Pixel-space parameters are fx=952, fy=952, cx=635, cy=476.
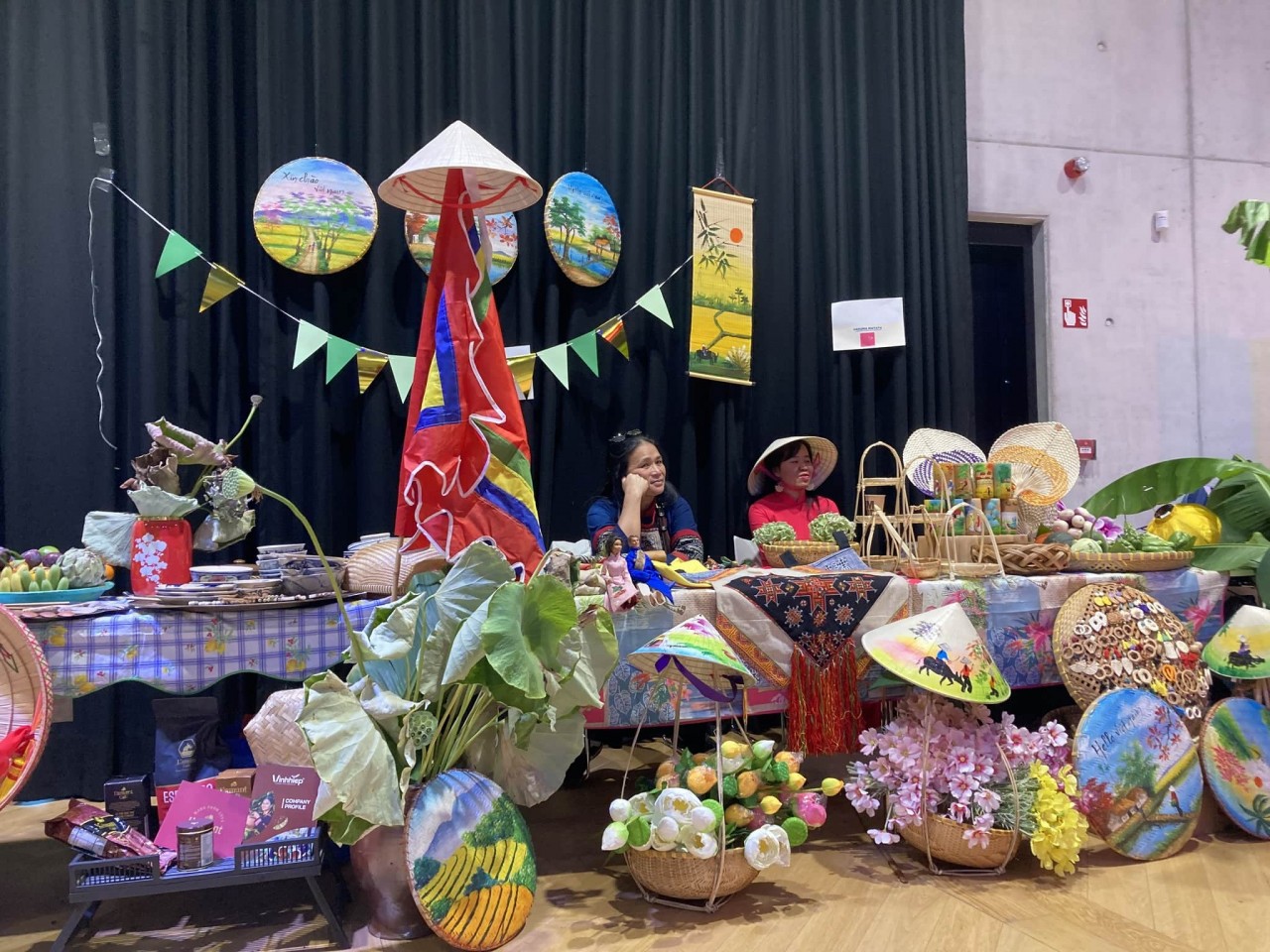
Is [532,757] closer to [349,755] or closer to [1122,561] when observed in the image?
[349,755]

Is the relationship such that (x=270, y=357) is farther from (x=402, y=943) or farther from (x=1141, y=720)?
(x=1141, y=720)

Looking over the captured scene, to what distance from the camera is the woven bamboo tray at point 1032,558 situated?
8.86ft

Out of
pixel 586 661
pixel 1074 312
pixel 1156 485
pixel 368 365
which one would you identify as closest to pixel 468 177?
pixel 368 365

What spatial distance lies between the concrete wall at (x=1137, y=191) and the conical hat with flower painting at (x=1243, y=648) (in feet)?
5.97

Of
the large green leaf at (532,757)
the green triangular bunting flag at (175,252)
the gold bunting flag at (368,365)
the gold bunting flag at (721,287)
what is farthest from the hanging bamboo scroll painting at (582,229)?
the large green leaf at (532,757)

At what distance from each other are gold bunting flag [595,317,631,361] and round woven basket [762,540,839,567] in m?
1.14

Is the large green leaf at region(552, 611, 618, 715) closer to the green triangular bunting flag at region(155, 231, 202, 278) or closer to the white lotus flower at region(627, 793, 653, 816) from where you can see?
the white lotus flower at region(627, 793, 653, 816)

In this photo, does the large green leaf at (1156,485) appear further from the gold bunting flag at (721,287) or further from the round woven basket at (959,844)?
the round woven basket at (959,844)

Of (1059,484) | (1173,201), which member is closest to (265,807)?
(1059,484)

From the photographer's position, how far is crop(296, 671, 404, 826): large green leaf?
174cm

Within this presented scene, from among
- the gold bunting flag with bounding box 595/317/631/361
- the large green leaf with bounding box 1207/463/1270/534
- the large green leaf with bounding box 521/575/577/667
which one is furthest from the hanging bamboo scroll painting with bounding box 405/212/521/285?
the large green leaf with bounding box 1207/463/1270/534

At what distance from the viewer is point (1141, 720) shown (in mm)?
2432

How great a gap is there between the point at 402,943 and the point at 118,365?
2.17m

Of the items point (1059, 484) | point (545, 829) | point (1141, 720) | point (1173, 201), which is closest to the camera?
point (1141, 720)
